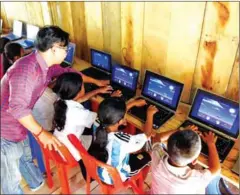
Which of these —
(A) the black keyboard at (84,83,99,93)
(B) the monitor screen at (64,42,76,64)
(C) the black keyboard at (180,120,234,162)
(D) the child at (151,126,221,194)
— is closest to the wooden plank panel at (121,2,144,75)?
(A) the black keyboard at (84,83,99,93)

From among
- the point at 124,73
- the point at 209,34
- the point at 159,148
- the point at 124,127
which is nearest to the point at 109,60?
the point at 124,73

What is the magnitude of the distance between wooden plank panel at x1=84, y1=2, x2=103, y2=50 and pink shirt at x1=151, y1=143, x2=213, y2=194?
5.25 feet

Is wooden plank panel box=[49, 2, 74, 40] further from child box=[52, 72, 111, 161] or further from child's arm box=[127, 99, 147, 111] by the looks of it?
child's arm box=[127, 99, 147, 111]

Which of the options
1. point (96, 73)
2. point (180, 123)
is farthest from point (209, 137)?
point (96, 73)

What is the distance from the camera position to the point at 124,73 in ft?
7.45

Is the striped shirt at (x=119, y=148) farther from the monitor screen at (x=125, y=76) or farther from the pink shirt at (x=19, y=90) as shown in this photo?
the monitor screen at (x=125, y=76)

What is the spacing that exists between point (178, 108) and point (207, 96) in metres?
0.36

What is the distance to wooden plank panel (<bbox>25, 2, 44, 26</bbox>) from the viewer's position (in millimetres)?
3131

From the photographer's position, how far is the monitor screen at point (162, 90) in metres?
1.92

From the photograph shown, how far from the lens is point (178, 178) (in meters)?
1.32

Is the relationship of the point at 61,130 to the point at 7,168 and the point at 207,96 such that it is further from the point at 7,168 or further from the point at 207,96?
the point at 207,96

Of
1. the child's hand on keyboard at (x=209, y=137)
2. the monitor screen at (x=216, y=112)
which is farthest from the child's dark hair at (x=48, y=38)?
the child's hand on keyboard at (x=209, y=137)

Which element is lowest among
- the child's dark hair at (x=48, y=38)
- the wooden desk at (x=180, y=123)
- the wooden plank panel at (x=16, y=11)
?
the wooden desk at (x=180, y=123)

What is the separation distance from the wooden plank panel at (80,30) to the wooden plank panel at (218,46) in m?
1.38
